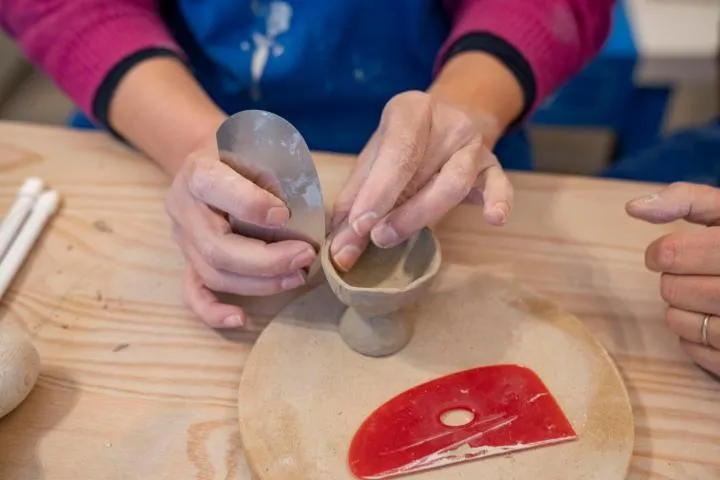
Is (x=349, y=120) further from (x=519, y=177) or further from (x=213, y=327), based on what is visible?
(x=213, y=327)

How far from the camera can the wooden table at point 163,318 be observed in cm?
59

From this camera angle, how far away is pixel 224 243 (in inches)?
25.3

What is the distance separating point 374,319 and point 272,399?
0.33 feet

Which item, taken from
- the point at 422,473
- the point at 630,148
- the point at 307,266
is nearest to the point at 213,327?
the point at 307,266

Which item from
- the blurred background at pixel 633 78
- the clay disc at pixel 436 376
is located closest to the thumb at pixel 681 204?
the clay disc at pixel 436 376

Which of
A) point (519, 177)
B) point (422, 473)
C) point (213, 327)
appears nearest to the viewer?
point (422, 473)

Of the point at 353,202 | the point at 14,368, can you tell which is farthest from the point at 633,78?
the point at 14,368

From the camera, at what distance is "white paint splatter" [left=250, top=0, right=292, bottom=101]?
88 centimetres

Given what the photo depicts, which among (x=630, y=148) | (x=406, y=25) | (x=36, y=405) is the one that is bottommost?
(x=630, y=148)

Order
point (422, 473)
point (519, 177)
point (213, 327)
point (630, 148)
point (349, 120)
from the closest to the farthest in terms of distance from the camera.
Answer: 1. point (422, 473)
2. point (213, 327)
3. point (519, 177)
4. point (349, 120)
5. point (630, 148)

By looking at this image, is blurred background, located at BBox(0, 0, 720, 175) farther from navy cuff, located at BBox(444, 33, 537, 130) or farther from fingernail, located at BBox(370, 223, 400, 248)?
fingernail, located at BBox(370, 223, 400, 248)

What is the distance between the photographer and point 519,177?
846 mm

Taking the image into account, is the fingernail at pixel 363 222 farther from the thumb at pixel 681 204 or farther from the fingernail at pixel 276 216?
the thumb at pixel 681 204

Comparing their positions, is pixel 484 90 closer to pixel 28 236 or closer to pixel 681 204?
pixel 681 204
